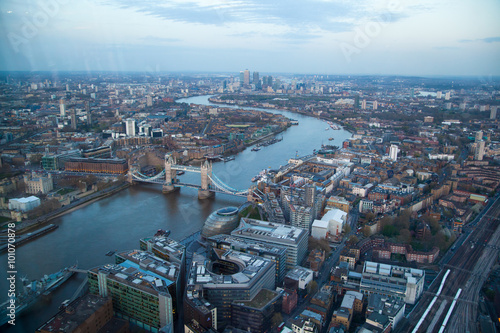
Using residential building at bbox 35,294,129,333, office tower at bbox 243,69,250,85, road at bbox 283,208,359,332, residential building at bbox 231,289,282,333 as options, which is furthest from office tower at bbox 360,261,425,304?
office tower at bbox 243,69,250,85

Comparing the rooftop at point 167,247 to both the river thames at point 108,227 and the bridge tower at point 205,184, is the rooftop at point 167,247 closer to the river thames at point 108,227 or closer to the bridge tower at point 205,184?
the river thames at point 108,227

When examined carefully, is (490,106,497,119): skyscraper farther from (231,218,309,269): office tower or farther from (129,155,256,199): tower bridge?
(231,218,309,269): office tower

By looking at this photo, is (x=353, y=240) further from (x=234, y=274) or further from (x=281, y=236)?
(x=234, y=274)

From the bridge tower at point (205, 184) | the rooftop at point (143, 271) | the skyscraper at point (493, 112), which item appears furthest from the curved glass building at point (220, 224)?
the skyscraper at point (493, 112)

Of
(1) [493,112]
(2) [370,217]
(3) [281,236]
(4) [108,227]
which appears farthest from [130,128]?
(1) [493,112]

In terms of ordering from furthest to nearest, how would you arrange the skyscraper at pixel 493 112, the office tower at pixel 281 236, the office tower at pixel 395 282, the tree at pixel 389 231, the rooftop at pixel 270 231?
the skyscraper at pixel 493 112 < the tree at pixel 389 231 < the rooftop at pixel 270 231 < the office tower at pixel 281 236 < the office tower at pixel 395 282

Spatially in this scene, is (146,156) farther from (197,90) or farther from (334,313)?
(197,90)

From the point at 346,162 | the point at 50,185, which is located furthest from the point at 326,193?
the point at 50,185
